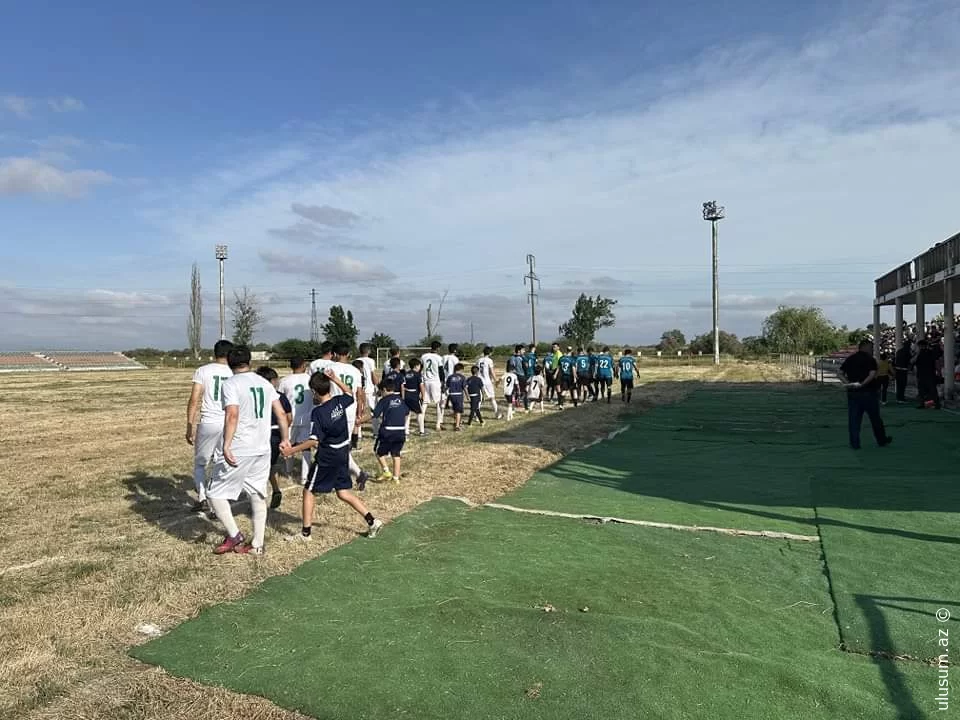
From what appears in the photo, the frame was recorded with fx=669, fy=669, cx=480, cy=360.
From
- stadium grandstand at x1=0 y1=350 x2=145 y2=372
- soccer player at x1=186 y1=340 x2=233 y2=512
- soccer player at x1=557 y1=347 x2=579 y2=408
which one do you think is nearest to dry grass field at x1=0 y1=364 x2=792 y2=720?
soccer player at x1=186 y1=340 x2=233 y2=512

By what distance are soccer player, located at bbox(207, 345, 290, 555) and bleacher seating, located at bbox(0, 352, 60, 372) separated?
56.3 m

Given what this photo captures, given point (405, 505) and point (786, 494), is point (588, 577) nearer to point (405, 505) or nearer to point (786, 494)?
point (405, 505)

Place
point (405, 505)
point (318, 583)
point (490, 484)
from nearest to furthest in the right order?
point (318, 583)
point (405, 505)
point (490, 484)

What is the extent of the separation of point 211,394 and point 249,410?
1567 millimetres

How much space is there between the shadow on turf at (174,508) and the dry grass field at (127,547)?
0.03 metres

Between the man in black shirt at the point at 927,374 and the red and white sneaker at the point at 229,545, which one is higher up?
the man in black shirt at the point at 927,374

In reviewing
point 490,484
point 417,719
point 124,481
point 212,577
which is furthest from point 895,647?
point 124,481

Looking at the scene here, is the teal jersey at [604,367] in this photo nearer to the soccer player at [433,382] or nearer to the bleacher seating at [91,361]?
the soccer player at [433,382]

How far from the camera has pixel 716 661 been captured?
3764mm

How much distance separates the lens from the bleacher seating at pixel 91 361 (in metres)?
55.3

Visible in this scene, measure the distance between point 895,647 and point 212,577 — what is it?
4.71 meters

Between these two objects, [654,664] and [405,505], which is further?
[405,505]

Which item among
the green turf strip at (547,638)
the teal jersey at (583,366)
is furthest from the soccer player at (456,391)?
the green turf strip at (547,638)

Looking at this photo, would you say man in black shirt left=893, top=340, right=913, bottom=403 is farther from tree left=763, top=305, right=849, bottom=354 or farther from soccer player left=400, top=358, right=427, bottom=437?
tree left=763, top=305, right=849, bottom=354
